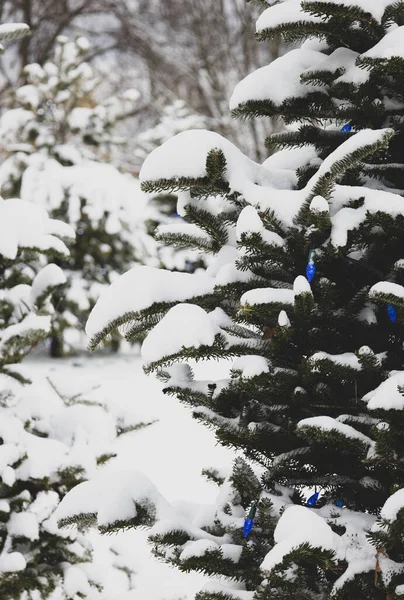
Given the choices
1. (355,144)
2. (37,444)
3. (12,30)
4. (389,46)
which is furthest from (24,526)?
(389,46)

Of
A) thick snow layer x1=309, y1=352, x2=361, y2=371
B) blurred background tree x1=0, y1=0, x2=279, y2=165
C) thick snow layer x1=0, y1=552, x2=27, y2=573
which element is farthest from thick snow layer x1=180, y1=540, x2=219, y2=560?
blurred background tree x1=0, y1=0, x2=279, y2=165

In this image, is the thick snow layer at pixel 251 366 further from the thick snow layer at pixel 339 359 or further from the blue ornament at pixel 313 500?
the blue ornament at pixel 313 500

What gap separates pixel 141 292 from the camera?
62.6 inches

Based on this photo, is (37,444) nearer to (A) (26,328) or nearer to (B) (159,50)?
(A) (26,328)

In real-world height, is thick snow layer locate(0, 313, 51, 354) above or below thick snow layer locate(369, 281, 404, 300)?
below

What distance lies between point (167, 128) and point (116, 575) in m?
8.11

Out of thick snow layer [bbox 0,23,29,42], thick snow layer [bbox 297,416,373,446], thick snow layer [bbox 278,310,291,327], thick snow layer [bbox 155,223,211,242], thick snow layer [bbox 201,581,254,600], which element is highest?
thick snow layer [bbox 0,23,29,42]

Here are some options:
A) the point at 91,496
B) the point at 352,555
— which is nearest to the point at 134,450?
the point at 91,496

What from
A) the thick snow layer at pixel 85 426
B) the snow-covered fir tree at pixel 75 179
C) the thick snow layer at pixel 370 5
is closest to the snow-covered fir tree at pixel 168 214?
the snow-covered fir tree at pixel 75 179

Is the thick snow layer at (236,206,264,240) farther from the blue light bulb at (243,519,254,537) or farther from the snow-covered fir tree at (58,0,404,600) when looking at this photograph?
the blue light bulb at (243,519,254,537)

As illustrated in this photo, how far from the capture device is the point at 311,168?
1.77 m

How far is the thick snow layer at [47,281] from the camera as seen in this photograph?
261cm

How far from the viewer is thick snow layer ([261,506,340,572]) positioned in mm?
1252

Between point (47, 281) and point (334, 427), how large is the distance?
1.58m
